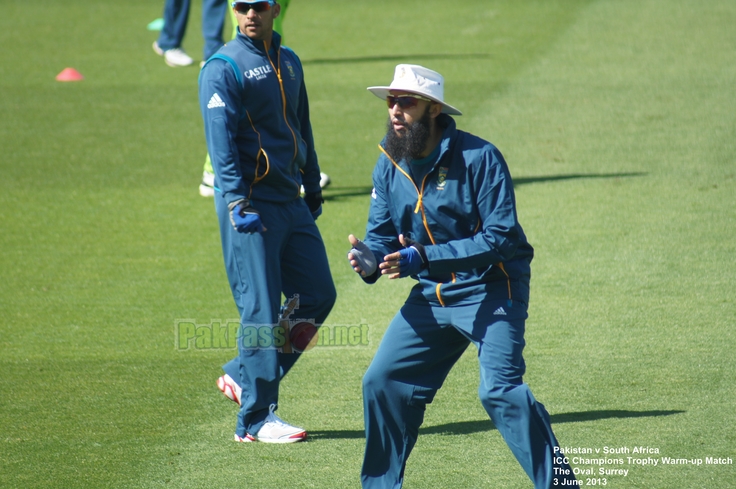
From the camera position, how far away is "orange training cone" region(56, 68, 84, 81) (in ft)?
49.9

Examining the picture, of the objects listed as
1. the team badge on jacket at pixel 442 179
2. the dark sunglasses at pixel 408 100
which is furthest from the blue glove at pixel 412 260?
the dark sunglasses at pixel 408 100

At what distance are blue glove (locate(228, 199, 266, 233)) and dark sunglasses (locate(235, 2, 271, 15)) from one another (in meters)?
1.13

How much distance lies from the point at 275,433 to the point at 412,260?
172 centimetres

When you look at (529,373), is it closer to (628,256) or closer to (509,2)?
(628,256)

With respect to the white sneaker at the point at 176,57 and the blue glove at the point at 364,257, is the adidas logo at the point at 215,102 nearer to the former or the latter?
the blue glove at the point at 364,257

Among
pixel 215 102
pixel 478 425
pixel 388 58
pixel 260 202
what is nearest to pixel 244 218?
pixel 260 202

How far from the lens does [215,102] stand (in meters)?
5.62

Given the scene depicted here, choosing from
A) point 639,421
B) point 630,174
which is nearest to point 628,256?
point 630,174

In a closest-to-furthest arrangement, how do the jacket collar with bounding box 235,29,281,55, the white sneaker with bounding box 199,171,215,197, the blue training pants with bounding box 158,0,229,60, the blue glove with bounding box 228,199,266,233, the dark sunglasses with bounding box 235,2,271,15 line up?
the blue glove with bounding box 228,199,266,233, the dark sunglasses with bounding box 235,2,271,15, the jacket collar with bounding box 235,29,281,55, the white sneaker with bounding box 199,171,215,197, the blue training pants with bounding box 158,0,229,60

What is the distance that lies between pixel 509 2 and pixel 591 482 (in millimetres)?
15094

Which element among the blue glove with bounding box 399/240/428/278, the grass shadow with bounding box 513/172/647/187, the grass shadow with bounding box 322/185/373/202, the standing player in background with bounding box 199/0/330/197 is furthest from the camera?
the grass shadow with bounding box 513/172/647/187

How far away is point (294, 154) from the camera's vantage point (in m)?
5.96

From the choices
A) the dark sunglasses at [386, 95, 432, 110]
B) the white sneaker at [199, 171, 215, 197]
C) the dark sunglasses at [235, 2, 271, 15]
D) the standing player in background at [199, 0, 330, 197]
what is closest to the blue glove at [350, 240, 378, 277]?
the dark sunglasses at [386, 95, 432, 110]

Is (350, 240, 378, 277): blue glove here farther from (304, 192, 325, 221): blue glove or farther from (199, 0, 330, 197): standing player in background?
(199, 0, 330, 197): standing player in background
